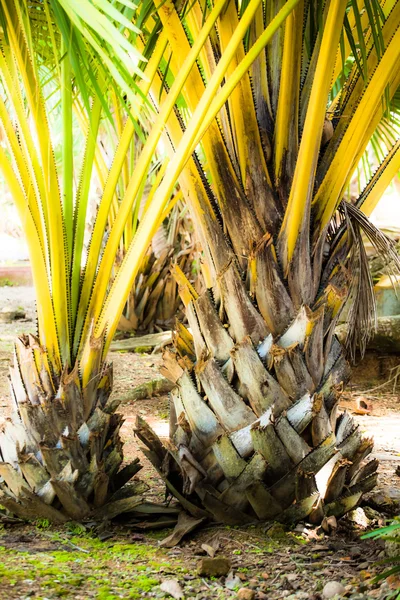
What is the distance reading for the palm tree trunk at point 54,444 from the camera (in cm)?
248

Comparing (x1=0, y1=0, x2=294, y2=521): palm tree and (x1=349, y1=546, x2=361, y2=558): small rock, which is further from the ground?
(x1=0, y1=0, x2=294, y2=521): palm tree

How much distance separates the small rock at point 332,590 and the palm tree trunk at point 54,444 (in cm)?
83

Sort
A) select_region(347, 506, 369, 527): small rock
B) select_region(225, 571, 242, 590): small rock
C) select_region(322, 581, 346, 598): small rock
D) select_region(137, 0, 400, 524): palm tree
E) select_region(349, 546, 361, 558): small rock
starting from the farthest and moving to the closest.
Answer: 1. select_region(347, 506, 369, 527): small rock
2. select_region(137, 0, 400, 524): palm tree
3. select_region(349, 546, 361, 558): small rock
4. select_region(225, 571, 242, 590): small rock
5. select_region(322, 581, 346, 598): small rock

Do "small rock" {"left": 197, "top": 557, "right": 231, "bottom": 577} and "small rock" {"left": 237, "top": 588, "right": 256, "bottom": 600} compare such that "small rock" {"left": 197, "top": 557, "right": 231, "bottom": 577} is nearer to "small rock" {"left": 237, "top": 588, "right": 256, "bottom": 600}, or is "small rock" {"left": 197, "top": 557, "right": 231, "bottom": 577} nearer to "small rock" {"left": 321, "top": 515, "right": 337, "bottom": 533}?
"small rock" {"left": 237, "top": 588, "right": 256, "bottom": 600}

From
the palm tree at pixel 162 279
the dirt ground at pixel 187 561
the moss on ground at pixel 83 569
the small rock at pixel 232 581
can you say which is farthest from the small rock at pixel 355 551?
the palm tree at pixel 162 279

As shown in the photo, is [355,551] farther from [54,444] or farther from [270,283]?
[54,444]

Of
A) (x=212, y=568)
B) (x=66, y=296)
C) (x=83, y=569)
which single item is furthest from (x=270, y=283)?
(x=83, y=569)

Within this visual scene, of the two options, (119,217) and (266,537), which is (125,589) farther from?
(119,217)

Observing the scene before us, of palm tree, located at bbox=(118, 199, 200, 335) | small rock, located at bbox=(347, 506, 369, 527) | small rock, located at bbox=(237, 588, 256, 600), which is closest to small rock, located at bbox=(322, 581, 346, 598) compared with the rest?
small rock, located at bbox=(237, 588, 256, 600)

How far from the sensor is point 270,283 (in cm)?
249

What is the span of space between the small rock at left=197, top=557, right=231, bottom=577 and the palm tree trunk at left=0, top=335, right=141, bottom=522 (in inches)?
18.9

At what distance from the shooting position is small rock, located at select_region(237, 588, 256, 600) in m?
1.98

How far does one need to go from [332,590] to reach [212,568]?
1.24 ft

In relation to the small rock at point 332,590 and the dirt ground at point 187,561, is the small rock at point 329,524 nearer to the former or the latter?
the dirt ground at point 187,561
